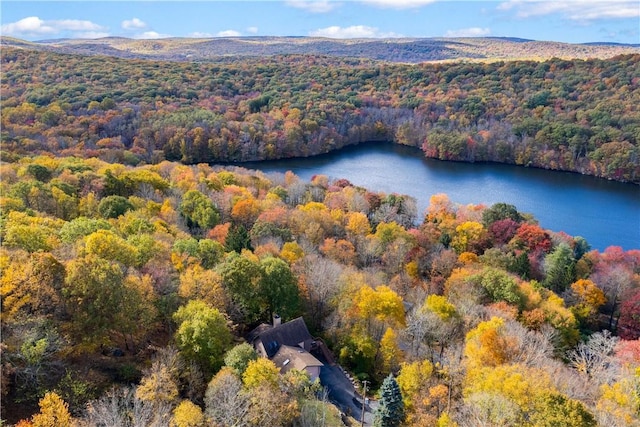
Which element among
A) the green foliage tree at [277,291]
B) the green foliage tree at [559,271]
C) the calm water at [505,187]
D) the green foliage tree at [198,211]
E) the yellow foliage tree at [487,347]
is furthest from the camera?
the calm water at [505,187]

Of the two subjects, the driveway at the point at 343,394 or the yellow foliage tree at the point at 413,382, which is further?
the driveway at the point at 343,394

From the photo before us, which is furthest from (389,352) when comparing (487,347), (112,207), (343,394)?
(112,207)

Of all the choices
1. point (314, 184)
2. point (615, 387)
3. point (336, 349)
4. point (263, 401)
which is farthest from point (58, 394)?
point (314, 184)

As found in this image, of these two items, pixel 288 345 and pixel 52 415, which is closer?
pixel 52 415

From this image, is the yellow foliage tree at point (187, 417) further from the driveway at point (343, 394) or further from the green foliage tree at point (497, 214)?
the green foliage tree at point (497, 214)

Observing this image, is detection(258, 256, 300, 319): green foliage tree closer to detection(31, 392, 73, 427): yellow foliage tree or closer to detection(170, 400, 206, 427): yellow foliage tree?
detection(170, 400, 206, 427): yellow foliage tree

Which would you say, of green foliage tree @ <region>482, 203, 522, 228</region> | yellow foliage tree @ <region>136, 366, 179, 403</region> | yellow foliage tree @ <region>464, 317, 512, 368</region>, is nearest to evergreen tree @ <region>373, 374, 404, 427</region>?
yellow foliage tree @ <region>464, 317, 512, 368</region>

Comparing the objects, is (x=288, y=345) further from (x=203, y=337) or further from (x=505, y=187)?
(x=505, y=187)

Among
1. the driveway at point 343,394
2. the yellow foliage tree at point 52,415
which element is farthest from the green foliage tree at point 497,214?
the yellow foliage tree at point 52,415
